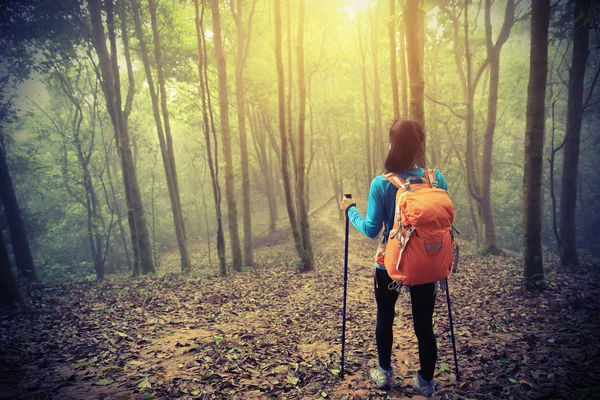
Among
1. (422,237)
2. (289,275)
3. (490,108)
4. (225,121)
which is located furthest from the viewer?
(490,108)

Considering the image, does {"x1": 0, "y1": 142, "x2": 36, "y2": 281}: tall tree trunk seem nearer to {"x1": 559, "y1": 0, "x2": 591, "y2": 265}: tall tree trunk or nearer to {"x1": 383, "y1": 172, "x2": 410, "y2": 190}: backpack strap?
{"x1": 383, "y1": 172, "x2": 410, "y2": 190}: backpack strap

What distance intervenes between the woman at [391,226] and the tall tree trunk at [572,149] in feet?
27.3

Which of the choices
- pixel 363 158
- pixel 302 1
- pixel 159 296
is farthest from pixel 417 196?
pixel 363 158

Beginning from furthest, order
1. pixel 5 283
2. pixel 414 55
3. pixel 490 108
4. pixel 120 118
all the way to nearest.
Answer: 1. pixel 120 118
2. pixel 490 108
3. pixel 5 283
4. pixel 414 55

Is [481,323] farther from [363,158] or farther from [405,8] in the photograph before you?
[363,158]

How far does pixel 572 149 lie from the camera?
8422mm

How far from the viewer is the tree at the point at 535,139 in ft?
17.1

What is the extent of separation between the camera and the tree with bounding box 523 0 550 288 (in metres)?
5.20

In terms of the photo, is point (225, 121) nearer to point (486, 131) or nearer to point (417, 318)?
point (417, 318)

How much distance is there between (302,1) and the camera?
8.84 m

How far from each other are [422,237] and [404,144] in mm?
904

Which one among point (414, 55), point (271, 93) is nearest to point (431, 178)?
point (414, 55)

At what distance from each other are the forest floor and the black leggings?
0.54 meters

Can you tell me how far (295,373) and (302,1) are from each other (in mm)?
10404
